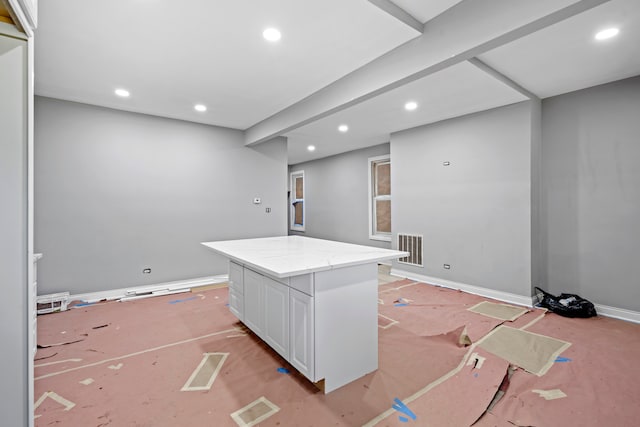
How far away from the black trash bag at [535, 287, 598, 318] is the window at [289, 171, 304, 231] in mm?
6087

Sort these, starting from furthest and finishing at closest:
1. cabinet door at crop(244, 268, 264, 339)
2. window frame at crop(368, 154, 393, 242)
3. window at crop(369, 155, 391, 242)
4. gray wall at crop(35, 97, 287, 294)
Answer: window frame at crop(368, 154, 393, 242), window at crop(369, 155, 391, 242), gray wall at crop(35, 97, 287, 294), cabinet door at crop(244, 268, 264, 339)

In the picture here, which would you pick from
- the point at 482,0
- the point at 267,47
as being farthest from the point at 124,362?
the point at 482,0

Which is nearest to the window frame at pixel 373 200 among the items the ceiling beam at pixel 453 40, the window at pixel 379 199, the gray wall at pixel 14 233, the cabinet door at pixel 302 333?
the window at pixel 379 199

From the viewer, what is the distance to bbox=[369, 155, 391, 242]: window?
246 inches

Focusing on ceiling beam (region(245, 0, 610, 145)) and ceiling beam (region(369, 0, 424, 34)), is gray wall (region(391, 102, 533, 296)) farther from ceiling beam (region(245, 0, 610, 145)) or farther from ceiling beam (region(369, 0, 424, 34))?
ceiling beam (region(369, 0, 424, 34))

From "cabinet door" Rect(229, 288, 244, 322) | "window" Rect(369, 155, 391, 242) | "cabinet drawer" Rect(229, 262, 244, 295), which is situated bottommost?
"cabinet door" Rect(229, 288, 244, 322)

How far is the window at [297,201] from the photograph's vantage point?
339 inches

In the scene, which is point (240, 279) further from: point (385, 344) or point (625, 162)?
point (625, 162)

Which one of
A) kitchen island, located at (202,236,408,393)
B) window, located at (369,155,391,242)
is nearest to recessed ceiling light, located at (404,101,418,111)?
window, located at (369,155,391,242)

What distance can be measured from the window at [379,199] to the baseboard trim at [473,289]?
125cm

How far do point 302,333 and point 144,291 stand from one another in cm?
325

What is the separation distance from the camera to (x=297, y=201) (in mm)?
8781

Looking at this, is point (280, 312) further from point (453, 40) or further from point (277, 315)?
point (453, 40)

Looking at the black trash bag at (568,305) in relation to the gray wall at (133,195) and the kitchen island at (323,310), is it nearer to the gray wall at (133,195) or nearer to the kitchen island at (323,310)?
the kitchen island at (323,310)
